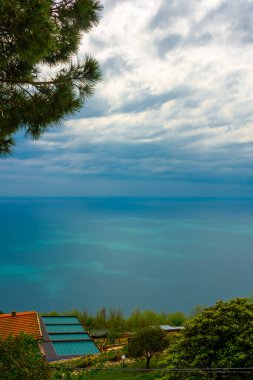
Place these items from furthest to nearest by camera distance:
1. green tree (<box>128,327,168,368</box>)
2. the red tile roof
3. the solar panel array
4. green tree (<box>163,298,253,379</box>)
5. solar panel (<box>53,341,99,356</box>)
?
the red tile roof → the solar panel array → solar panel (<box>53,341,99,356</box>) → green tree (<box>128,327,168,368</box>) → green tree (<box>163,298,253,379</box>)

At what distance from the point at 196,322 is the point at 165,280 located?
82.0 m

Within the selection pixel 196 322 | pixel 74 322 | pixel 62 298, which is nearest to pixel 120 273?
pixel 62 298

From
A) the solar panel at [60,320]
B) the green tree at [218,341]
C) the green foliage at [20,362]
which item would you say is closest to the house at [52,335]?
the solar panel at [60,320]

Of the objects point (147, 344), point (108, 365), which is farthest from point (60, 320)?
point (147, 344)

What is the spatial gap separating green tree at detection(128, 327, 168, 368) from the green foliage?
37.9ft

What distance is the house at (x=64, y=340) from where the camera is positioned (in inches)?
727

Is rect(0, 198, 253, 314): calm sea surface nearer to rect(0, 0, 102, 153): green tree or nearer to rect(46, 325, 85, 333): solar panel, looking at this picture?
rect(46, 325, 85, 333): solar panel

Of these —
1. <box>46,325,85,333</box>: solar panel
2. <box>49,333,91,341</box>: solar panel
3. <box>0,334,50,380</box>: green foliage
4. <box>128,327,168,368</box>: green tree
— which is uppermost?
<box>0,334,50,380</box>: green foliage

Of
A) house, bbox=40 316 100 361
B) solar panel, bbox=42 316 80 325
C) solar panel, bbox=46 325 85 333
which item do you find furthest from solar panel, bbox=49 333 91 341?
solar panel, bbox=42 316 80 325

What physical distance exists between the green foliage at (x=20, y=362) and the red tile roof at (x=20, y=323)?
13.7m

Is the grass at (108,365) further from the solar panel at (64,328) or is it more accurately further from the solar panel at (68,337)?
the solar panel at (64,328)

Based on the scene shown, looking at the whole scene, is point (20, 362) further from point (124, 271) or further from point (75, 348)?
point (124, 271)

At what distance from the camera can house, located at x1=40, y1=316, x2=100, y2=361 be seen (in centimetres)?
1845

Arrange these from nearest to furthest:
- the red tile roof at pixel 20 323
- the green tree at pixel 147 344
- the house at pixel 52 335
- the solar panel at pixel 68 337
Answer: the green tree at pixel 147 344 → the house at pixel 52 335 → the red tile roof at pixel 20 323 → the solar panel at pixel 68 337
